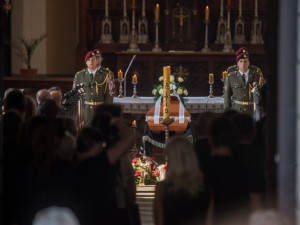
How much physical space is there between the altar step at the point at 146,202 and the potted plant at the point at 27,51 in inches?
233

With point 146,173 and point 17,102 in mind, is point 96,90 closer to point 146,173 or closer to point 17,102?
point 146,173

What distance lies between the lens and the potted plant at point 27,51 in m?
13.4

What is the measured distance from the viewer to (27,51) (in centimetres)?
1348

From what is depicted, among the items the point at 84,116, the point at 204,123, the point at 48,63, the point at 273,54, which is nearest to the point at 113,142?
the point at 204,123

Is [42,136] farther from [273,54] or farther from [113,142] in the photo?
[273,54]

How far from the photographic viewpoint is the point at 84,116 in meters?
10.1

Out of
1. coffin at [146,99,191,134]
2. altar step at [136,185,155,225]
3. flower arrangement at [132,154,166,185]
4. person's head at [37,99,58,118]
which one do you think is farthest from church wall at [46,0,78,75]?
person's head at [37,99,58,118]

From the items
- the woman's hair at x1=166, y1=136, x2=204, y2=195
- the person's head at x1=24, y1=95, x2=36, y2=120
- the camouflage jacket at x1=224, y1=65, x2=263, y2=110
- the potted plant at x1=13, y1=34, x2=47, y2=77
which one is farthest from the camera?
the potted plant at x1=13, y1=34, x2=47, y2=77

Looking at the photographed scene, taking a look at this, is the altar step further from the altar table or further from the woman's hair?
the altar table

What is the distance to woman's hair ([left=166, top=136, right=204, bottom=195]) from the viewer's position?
4.41 m

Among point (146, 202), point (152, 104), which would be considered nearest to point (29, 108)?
point (146, 202)

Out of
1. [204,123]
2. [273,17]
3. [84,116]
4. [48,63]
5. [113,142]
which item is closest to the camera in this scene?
[273,17]

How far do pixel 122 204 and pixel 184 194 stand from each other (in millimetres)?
531

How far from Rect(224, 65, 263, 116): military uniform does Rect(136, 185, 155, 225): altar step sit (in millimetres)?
2449
